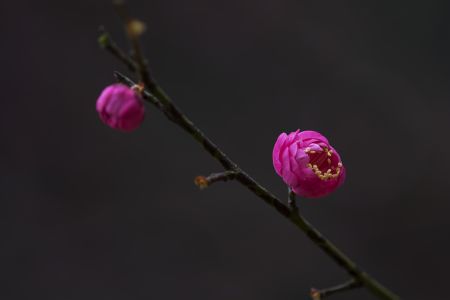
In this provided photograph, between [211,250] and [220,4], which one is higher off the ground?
[220,4]

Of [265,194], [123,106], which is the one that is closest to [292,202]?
[265,194]

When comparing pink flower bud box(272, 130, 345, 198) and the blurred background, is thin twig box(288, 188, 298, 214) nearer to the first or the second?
pink flower bud box(272, 130, 345, 198)

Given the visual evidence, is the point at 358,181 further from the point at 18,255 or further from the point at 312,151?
the point at 312,151

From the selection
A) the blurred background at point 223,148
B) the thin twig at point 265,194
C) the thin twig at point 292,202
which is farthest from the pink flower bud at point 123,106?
the blurred background at point 223,148

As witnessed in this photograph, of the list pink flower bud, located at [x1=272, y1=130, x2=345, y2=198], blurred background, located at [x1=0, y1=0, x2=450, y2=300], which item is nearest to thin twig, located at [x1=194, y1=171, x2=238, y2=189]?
pink flower bud, located at [x1=272, y1=130, x2=345, y2=198]

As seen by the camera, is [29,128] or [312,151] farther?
[29,128]

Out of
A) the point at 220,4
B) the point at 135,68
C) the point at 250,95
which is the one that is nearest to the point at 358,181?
the point at 250,95

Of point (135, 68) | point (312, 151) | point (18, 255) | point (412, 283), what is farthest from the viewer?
point (412, 283)
